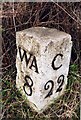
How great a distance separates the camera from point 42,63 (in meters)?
1.52

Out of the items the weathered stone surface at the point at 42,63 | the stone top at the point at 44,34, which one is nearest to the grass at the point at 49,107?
the weathered stone surface at the point at 42,63

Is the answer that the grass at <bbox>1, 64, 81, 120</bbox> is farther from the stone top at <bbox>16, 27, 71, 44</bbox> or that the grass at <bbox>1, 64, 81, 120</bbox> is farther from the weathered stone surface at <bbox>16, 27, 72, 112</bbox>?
the stone top at <bbox>16, 27, 71, 44</bbox>

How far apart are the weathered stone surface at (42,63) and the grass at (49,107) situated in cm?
4

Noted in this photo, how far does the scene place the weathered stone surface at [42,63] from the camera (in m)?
1.51

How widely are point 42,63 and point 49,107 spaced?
0.26 m

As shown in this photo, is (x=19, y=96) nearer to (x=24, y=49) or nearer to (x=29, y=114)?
(x=29, y=114)

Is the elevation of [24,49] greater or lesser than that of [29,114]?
greater

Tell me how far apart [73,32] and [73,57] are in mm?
118

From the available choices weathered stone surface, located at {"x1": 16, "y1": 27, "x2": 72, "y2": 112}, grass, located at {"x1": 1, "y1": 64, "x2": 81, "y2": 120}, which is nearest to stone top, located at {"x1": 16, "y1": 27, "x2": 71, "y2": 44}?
weathered stone surface, located at {"x1": 16, "y1": 27, "x2": 72, "y2": 112}

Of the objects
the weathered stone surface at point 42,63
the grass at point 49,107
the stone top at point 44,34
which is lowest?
the grass at point 49,107

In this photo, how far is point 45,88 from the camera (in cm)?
160

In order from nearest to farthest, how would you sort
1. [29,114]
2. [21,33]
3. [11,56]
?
[21,33] → [29,114] → [11,56]

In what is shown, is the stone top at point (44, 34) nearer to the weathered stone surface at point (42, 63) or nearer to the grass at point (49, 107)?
the weathered stone surface at point (42, 63)

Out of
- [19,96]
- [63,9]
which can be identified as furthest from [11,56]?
[63,9]
